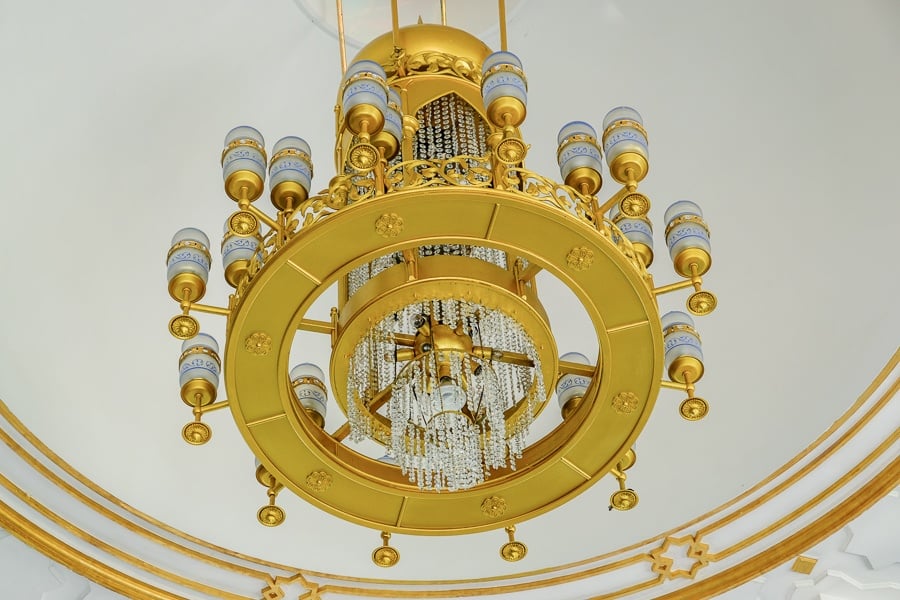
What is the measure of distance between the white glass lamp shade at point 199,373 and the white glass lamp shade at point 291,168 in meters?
0.71

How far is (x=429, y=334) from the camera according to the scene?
4336 millimetres

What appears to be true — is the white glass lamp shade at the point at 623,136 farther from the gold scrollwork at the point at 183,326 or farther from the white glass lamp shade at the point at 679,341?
the gold scrollwork at the point at 183,326

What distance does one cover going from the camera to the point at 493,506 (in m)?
4.71

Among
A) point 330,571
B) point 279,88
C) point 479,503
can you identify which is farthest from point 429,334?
point 330,571

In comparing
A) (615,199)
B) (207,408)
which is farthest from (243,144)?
(615,199)

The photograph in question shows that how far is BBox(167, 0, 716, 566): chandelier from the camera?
382 cm

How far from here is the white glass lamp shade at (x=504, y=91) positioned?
3.66 m

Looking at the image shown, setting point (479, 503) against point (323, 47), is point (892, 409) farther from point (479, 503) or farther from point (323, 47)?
point (323, 47)

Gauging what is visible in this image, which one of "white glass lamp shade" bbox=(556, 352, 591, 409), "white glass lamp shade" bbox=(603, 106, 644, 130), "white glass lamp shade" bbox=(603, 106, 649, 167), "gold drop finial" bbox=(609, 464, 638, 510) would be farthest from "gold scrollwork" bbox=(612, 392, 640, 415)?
"white glass lamp shade" bbox=(603, 106, 644, 130)

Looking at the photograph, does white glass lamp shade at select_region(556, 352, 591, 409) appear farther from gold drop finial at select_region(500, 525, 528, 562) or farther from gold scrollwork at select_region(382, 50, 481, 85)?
gold scrollwork at select_region(382, 50, 481, 85)

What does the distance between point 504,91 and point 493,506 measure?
6.36 ft

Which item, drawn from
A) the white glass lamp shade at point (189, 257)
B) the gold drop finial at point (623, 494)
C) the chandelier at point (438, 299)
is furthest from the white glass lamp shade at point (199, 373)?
the gold drop finial at point (623, 494)

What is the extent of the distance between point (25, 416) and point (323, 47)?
101 inches

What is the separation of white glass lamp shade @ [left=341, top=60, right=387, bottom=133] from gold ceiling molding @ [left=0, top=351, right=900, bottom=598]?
3.00 metres
